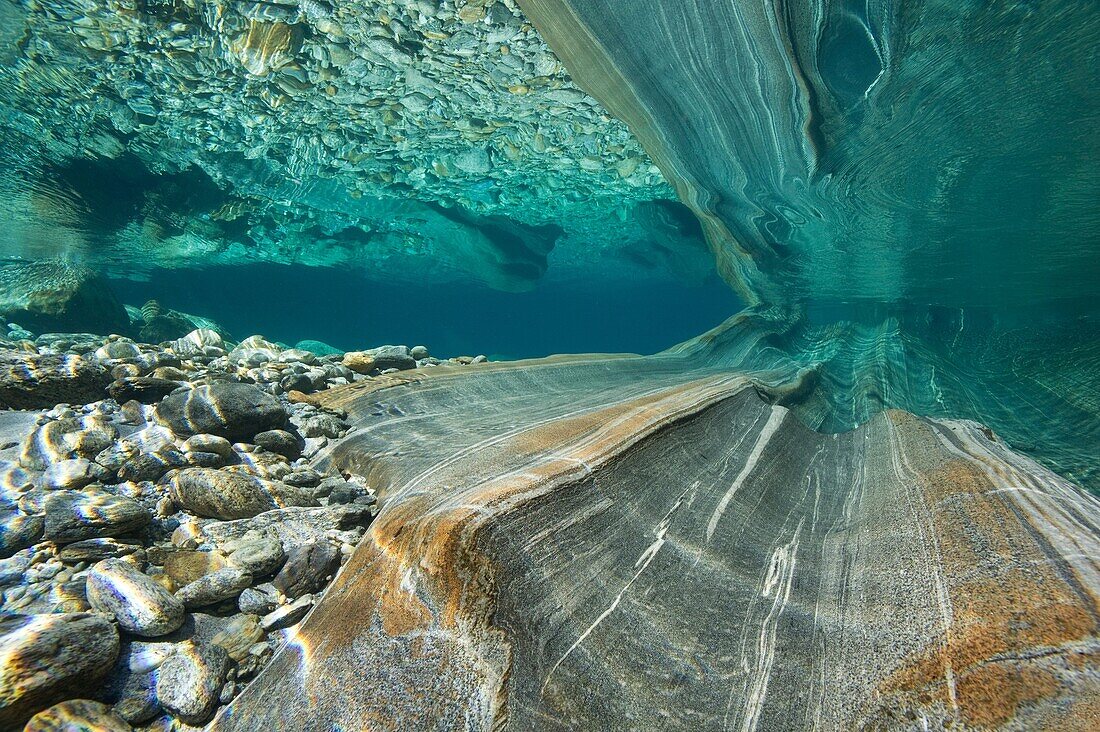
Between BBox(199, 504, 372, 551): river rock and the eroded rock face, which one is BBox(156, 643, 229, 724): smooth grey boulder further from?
the eroded rock face

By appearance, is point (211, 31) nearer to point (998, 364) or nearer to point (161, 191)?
point (161, 191)

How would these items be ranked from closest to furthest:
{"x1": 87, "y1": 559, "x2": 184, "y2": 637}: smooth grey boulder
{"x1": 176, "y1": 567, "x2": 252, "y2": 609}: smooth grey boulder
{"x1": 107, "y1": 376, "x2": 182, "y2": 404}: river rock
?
1. {"x1": 87, "y1": 559, "x2": 184, "y2": 637}: smooth grey boulder
2. {"x1": 176, "y1": 567, "x2": 252, "y2": 609}: smooth grey boulder
3. {"x1": 107, "y1": 376, "x2": 182, "y2": 404}: river rock

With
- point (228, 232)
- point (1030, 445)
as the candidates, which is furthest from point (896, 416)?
point (228, 232)

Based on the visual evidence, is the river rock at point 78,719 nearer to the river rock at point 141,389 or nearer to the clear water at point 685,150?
the river rock at point 141,389

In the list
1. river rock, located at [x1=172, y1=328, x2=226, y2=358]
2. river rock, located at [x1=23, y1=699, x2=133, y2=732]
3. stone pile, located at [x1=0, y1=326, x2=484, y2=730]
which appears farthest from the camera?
river rock, located at [x1=172, y1=328, x2=226, y2=358]

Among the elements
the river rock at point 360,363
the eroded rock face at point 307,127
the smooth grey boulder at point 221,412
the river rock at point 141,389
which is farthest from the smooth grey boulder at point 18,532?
the eroded rock face at point 307,127

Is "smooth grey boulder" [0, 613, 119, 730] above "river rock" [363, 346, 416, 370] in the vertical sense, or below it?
below

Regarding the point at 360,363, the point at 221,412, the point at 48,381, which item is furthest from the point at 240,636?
the point at 360,363

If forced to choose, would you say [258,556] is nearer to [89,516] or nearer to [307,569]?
[307,569]

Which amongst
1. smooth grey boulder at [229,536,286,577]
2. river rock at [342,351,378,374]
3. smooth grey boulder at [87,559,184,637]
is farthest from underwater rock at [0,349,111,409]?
smooth grey boulder at [229,536,286,577]
